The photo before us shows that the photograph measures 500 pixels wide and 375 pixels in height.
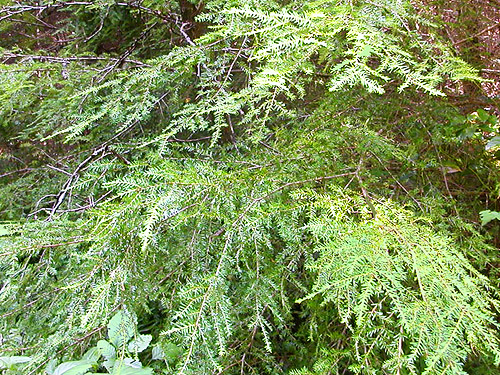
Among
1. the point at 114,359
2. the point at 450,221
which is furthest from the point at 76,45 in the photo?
the point at 450,221

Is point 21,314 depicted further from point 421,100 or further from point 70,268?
point 421,100

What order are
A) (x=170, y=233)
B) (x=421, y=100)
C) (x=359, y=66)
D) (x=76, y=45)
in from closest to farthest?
(x=359, y=66) → (x=170, y=233) → (x=421, y=100) → (x=76, y=45)

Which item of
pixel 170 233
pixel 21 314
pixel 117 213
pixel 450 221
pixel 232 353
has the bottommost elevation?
pixel 21 314

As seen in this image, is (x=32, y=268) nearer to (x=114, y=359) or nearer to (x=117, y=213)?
(x=114, y=359)

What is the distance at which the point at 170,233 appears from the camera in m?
1.63

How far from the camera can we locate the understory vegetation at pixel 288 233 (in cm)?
108

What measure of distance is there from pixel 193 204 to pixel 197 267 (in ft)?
0.79

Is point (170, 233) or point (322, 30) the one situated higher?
point (322, 30)

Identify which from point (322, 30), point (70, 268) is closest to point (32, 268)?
point (70, 268)

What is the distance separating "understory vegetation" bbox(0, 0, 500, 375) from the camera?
1082 mm

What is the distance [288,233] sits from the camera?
1.43m

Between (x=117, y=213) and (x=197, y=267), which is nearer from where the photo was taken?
(x=117, y=213)

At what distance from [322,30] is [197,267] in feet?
3.00

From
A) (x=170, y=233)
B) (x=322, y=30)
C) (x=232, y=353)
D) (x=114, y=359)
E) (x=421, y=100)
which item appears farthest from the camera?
(x=421, y=100)
